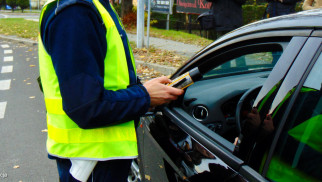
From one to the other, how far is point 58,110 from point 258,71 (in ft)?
4.76

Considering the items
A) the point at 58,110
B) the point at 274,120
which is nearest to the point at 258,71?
the point at 274,120

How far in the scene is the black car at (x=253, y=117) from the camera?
3.72ft

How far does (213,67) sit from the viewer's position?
188 cm

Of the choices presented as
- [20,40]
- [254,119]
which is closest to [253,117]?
[254,119]

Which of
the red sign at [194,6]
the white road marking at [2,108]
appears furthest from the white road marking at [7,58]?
the red sign at [194,6]

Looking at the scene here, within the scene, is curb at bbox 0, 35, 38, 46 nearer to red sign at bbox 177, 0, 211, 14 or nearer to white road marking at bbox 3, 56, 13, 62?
white road marking at bbox 3, 56, 13, 62

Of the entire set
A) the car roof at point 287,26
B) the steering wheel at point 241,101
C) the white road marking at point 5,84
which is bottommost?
the white road marking at point 5,84

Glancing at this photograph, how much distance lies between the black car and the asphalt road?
1.74 meters

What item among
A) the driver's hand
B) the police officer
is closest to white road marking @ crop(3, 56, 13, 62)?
the police officer

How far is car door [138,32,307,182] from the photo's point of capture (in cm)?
128

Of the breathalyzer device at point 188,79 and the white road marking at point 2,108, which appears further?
the white road marking at point 2,108

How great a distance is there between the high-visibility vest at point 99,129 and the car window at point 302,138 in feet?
1.96

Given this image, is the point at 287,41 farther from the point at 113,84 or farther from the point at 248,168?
the point at 113,84

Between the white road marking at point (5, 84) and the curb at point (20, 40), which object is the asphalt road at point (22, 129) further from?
the curb at point (20, 40)
